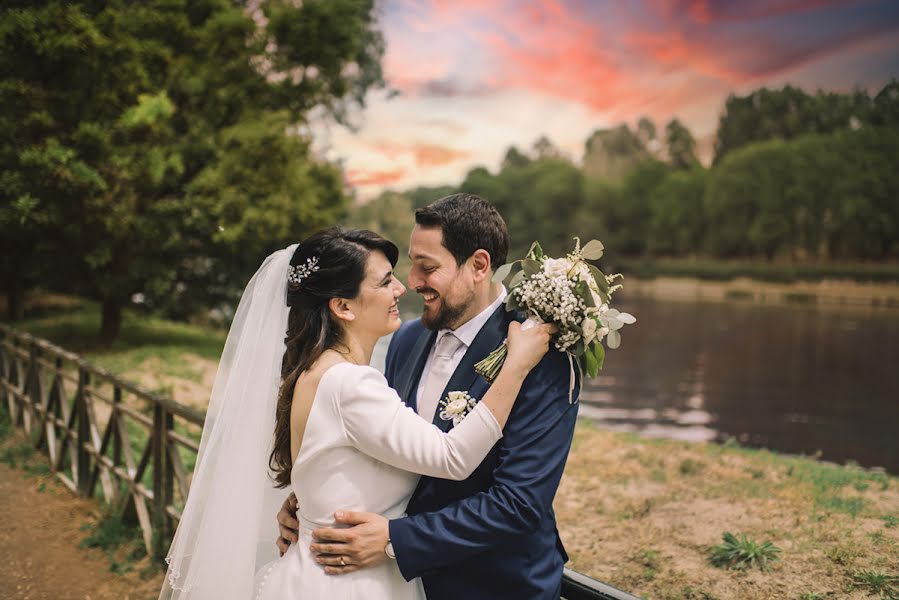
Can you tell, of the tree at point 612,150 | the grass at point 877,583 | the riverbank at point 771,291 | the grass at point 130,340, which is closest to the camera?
the grass at point 877,583

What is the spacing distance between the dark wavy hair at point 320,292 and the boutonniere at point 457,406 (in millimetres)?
433

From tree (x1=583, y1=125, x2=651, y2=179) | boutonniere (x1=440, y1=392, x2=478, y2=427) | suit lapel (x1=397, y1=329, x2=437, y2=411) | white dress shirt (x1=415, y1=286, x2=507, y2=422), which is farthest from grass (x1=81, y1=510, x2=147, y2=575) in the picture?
tree (x1=583, y1=125, x2=651, y2=179)

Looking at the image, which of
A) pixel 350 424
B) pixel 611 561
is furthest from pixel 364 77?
pixel 350 424

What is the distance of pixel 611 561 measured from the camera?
4.41m

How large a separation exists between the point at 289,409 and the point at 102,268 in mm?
14109

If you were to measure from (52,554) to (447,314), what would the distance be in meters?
4.23

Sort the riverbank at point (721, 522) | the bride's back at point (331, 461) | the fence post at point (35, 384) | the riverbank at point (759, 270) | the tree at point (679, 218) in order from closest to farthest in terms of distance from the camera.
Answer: the bride's back at point (331, 461) < the riverbank at point (721, 522) < the fence post at point (35, 384) < the riverbank at point (759, 270) < the tree at point (679, 218)

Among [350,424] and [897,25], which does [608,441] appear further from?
[897,25]

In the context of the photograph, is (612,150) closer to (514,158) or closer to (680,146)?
(680,146)

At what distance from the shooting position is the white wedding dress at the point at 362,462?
2.01 metres

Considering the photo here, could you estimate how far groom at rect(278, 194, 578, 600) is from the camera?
2043 mm

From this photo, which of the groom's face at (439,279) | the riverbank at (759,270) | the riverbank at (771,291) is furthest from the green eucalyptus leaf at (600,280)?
the riverbank at (759,270)

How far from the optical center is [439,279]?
2.48 meters

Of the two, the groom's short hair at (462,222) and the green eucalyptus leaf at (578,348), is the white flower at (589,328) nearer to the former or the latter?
the green eucalyptus leaf at (578,348)
